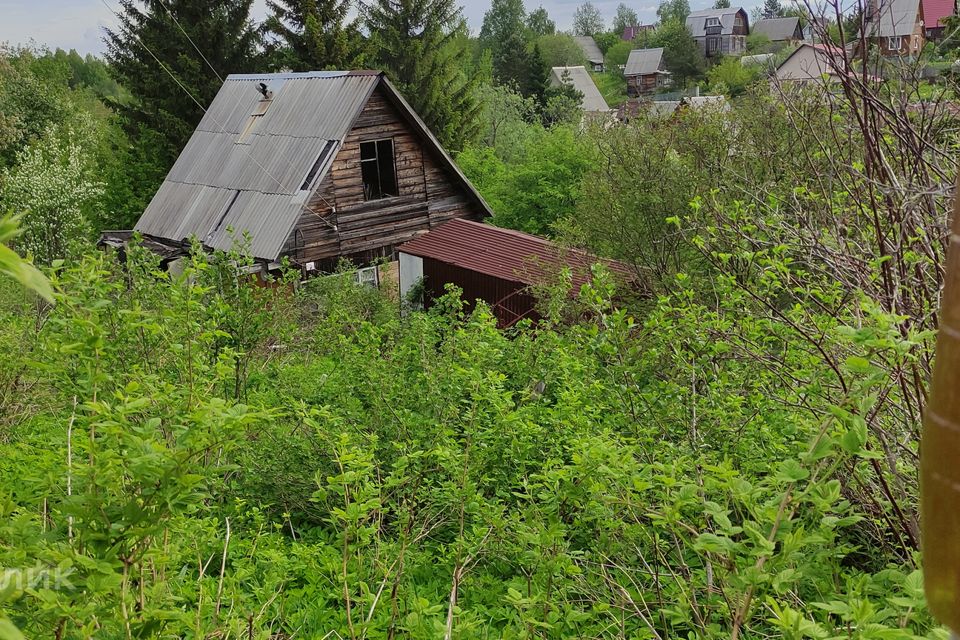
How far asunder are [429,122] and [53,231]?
52.1 ft

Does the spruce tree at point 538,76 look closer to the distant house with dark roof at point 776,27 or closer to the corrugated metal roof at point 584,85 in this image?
the corrugated metal roof at point 584,85

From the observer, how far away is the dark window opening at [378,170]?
781 inches

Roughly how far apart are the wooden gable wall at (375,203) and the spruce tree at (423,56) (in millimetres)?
13080

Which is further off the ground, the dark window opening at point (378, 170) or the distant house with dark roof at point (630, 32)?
the distant house with dark roof at point (630, 32)

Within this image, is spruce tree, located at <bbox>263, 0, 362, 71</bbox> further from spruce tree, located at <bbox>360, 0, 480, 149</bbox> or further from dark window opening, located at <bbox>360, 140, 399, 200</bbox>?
dark window opening, located at <bbox>360, 140, 399, 200</bbox>

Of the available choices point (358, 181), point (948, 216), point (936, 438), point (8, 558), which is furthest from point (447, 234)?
point (936, 438)

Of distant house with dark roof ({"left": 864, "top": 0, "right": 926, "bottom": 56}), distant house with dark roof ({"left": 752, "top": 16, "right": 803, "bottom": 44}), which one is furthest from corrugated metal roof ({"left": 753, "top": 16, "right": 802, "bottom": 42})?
distant house with dark roof ({"left": 864, "top": 0, "right": 926, "bottom": 56})

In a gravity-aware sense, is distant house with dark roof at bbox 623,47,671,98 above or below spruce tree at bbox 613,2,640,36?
below

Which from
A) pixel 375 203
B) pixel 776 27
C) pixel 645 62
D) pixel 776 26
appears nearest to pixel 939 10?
pixel 375 203

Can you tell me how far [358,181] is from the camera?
19.5 metres

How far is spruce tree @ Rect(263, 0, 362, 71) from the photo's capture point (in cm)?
2802

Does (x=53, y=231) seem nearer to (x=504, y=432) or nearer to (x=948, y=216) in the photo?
(x=504, y=432)

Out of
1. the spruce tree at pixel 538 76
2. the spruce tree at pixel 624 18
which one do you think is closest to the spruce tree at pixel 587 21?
the spruce tree at pixel 624 18

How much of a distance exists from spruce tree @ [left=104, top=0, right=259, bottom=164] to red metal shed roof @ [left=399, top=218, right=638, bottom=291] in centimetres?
1283
